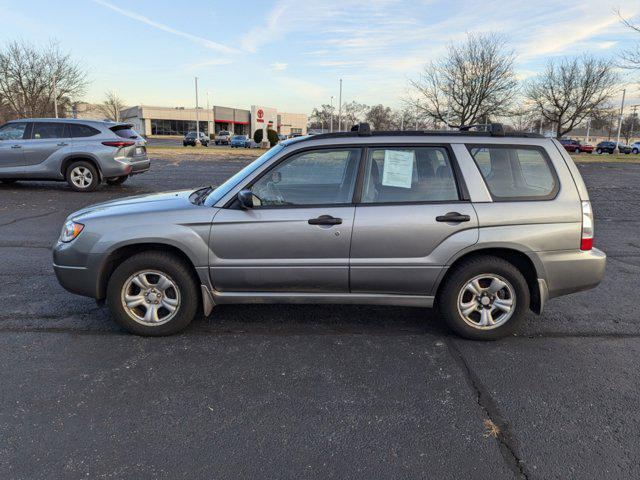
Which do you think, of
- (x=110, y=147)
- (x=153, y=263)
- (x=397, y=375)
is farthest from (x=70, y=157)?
(x=397, y=375)

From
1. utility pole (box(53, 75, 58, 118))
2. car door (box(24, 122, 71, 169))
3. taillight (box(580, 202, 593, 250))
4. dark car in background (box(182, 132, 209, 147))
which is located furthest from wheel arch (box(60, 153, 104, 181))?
dark car in background (box(182, 132, 209, 147))

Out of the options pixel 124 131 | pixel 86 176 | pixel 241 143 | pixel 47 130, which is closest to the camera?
pixel 47 130

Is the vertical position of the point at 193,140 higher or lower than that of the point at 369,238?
higher

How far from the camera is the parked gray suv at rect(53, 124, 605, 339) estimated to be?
3.85 metres

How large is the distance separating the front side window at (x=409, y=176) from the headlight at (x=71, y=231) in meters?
2.35

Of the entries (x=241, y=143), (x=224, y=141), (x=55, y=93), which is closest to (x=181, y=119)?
(x=224, y=141)

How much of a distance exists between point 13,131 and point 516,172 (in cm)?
1219

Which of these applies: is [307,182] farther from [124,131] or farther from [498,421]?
[124,131]

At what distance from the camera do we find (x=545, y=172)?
4027mm

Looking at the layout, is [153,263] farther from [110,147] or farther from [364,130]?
A: [110,147]

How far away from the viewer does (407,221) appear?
3826mm

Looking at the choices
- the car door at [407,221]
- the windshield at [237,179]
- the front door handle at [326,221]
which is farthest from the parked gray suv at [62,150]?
the car door at [407,221]

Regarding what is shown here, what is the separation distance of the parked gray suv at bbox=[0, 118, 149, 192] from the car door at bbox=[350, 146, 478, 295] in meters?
9.86

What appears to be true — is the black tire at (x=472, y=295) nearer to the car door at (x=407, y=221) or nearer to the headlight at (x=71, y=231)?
the car door at (x=407, y=221)
